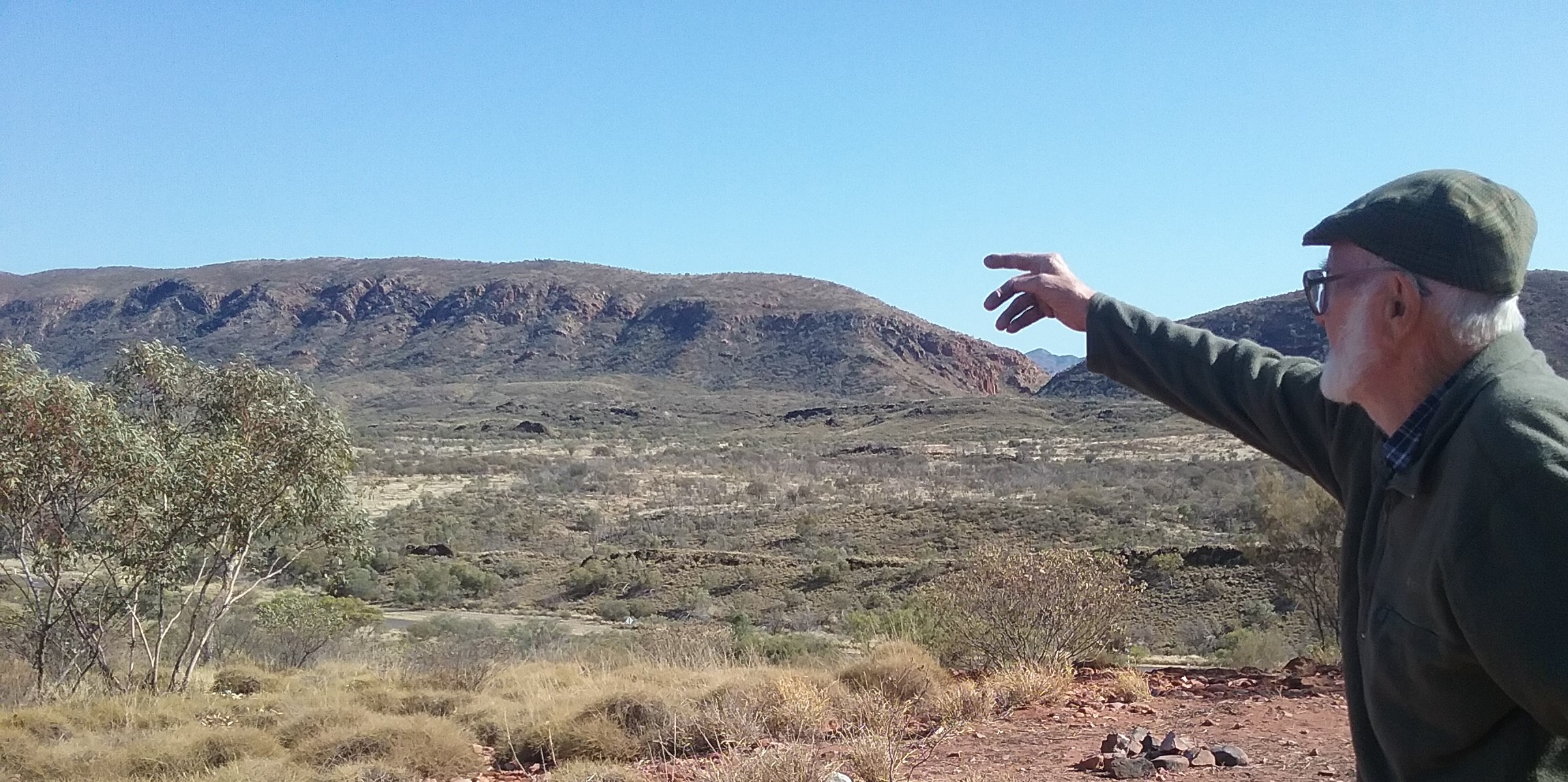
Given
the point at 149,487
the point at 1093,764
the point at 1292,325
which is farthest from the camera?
the point at 1292,325

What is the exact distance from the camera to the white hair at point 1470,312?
1.44 meters

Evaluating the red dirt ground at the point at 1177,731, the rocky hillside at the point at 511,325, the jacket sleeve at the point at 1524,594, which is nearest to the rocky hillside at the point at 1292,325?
the rocky hillside at the point at 511,325

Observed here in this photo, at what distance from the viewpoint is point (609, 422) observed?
7600cm

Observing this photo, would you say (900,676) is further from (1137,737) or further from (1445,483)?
(1445,483)

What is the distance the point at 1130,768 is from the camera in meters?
6.61

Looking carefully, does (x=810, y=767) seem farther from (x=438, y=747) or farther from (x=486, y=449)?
(x=486, y=449)

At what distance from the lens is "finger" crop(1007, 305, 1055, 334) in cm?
239

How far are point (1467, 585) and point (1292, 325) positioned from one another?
70805 millimetres

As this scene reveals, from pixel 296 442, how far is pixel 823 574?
14.9m

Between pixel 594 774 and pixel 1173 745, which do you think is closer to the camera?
pixel 594 774

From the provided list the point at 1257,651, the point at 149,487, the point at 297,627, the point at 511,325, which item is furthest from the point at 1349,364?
the point at 511,325

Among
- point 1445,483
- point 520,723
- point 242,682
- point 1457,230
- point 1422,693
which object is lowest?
point 242,682

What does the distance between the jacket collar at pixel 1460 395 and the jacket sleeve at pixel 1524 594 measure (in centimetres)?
15

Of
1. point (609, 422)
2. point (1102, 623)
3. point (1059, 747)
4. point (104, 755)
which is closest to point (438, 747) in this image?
point (104, 755)
